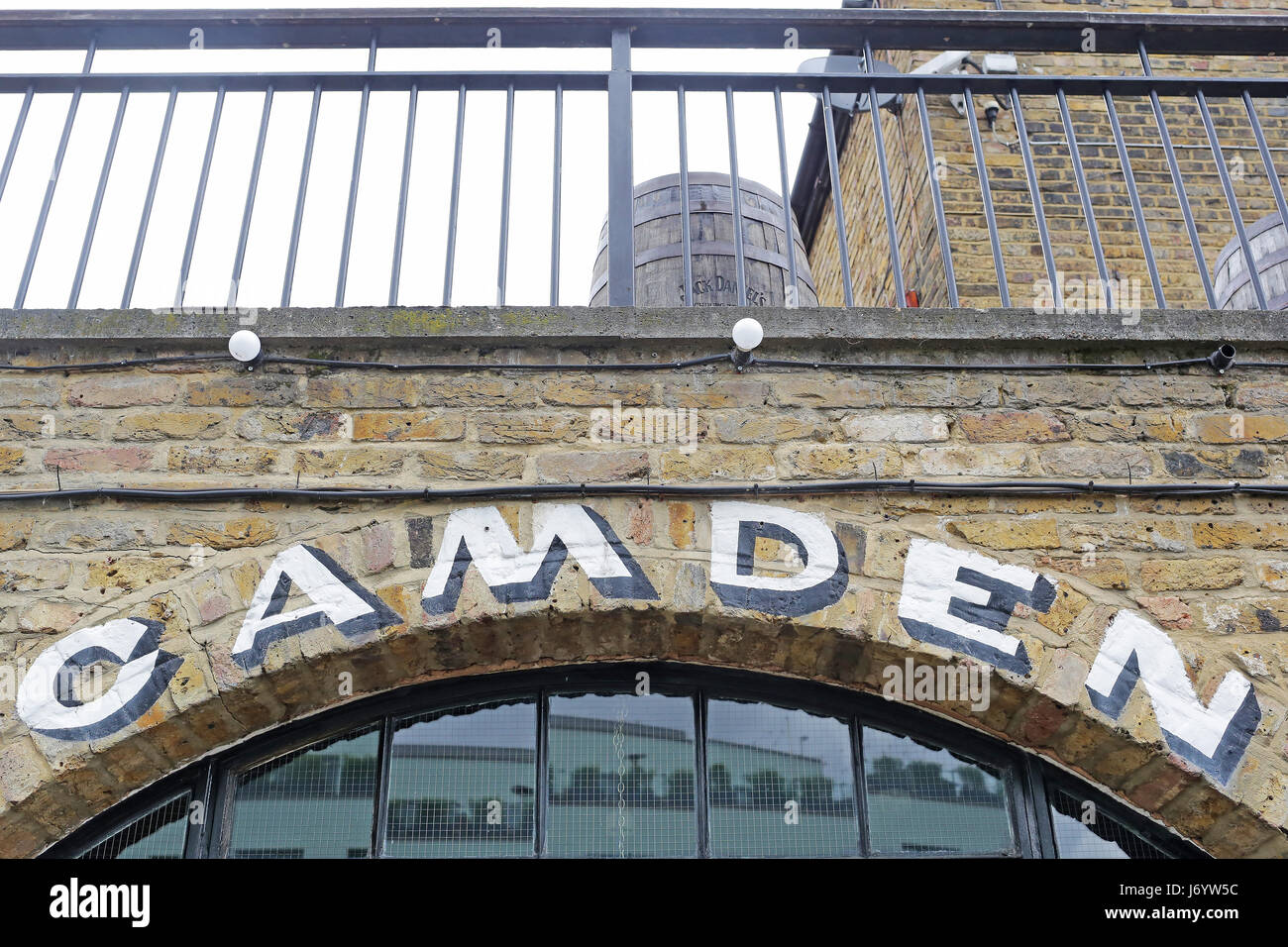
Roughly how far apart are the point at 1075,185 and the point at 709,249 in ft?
9.46

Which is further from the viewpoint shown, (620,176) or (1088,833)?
(620,176)

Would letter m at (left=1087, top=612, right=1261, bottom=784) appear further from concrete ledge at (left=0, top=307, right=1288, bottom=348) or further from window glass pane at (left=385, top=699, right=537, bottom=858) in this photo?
window glass pane at (left=385, top=699, right=537, bottom=858)

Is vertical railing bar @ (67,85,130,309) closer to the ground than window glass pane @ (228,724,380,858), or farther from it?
farther from it

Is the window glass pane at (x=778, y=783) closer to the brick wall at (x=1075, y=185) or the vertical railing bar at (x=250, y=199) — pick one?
the vertical railing bar at (x=250, y=199)

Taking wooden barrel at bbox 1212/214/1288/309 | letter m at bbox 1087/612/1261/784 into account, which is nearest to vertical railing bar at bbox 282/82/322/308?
letter m at bbox 1087/612/1261/784

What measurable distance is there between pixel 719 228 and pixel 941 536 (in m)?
2.16

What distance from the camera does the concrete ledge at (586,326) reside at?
3.43m

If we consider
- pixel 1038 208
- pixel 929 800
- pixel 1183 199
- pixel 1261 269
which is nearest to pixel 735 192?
pixel 1038 208

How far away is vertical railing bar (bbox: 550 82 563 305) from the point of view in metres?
3.66

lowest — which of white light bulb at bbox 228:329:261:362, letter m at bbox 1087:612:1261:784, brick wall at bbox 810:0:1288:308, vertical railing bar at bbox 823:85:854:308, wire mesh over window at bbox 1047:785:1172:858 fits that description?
Answer: wire mesh over window at bbox 1047:785:1172:858

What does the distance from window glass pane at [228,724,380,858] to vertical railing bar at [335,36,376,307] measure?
1.41 metres

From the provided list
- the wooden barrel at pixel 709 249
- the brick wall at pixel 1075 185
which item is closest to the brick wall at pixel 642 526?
the wooden barrel at pixel 709 249

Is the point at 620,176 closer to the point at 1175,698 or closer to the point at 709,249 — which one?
the point at 709,249

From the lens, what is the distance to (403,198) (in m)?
3.75
